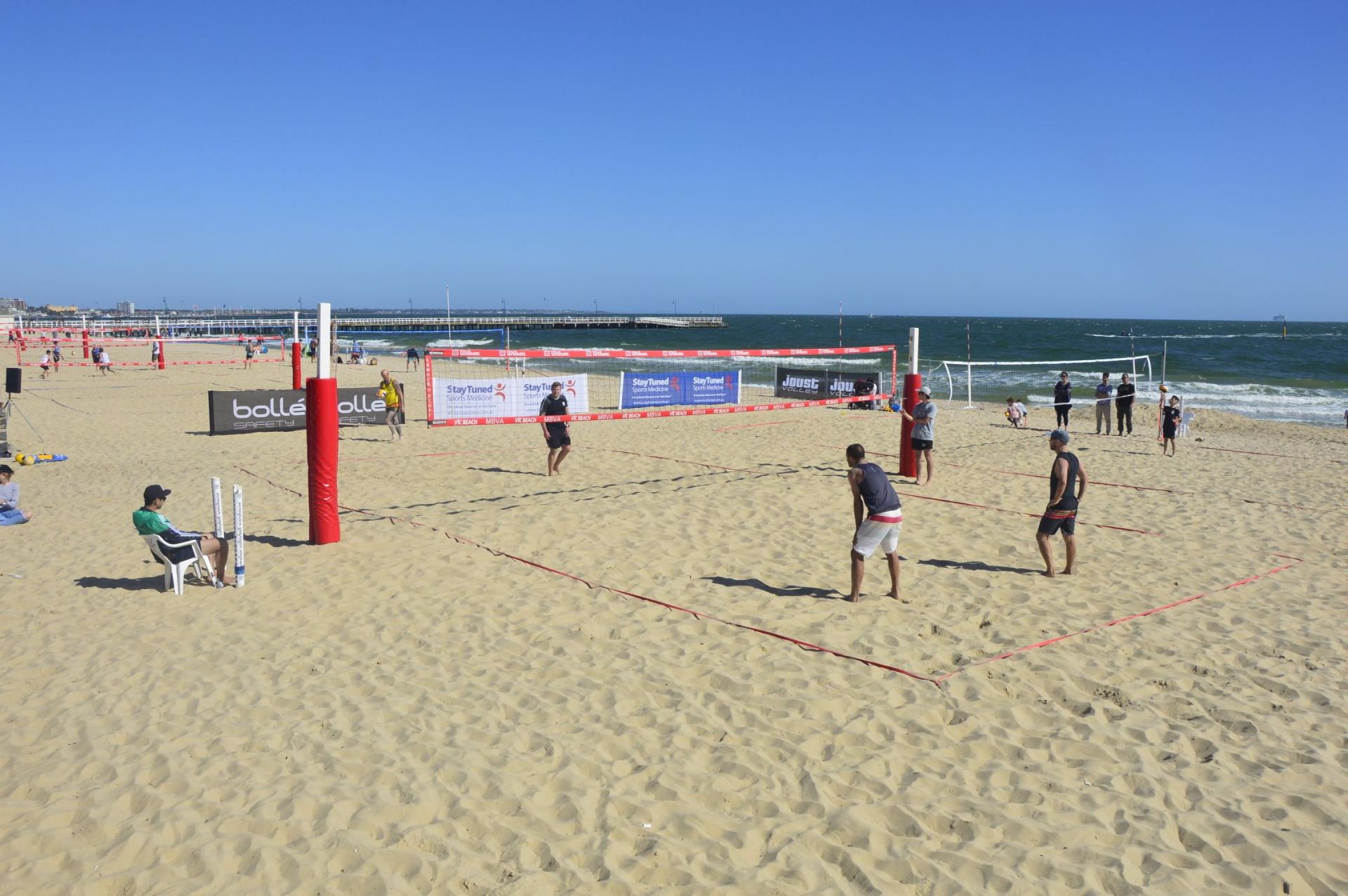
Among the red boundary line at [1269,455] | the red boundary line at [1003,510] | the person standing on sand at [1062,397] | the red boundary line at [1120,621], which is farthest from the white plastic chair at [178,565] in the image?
the person standing on sand at [1062,397]

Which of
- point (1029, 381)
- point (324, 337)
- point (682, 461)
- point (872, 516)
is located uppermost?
point (324, 337)

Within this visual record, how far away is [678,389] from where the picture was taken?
2369 cm

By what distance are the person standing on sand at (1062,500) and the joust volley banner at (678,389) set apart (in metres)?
15.2

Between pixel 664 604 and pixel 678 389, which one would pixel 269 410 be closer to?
pixel 678 389

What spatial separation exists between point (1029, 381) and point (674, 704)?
3686 centimetres

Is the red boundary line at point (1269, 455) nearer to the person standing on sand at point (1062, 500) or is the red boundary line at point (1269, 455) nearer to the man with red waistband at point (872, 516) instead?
the person standing on sand at point (1062, 500)

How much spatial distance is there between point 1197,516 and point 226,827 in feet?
33.2

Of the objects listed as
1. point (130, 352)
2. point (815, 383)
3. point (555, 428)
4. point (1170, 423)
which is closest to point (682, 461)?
point (555, 428)

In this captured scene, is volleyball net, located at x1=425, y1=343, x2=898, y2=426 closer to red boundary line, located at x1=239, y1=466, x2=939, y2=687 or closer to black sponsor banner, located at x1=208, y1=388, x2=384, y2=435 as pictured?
red boundary line, located at x1=239, y1=466, x2=939, y2=687

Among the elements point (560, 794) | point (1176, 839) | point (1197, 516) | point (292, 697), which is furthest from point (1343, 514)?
point (292, 697)

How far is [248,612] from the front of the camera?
7.03 meters

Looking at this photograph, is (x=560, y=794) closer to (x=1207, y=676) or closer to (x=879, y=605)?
(x=879, y=605)

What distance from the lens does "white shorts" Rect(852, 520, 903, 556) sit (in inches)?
275

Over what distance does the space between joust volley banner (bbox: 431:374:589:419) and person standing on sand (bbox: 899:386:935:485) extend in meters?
8.59
